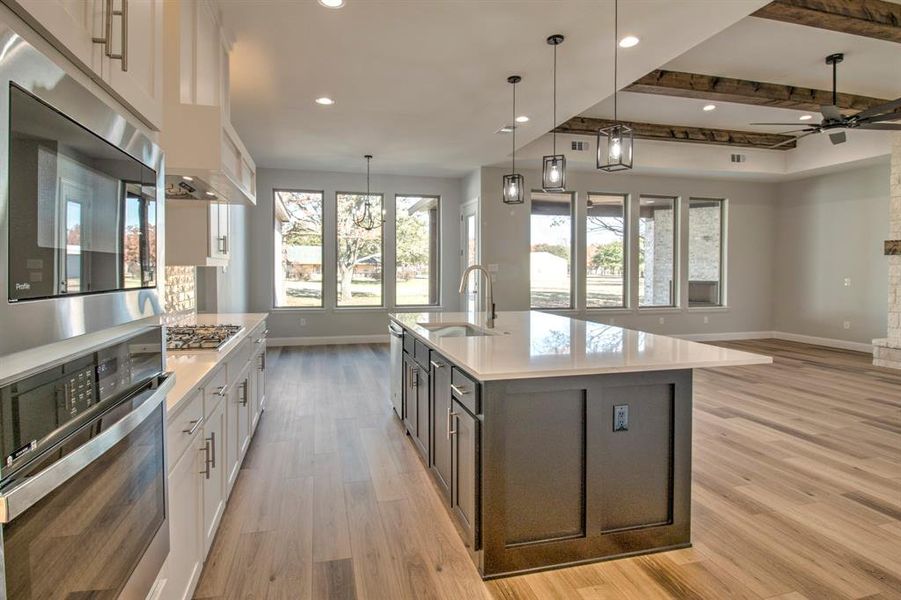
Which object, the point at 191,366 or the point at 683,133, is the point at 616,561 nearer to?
the point at 191,366

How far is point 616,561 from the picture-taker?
7.23ft

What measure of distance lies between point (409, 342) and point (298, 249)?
216 inches

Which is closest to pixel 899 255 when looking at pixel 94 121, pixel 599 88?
pixel 599 88

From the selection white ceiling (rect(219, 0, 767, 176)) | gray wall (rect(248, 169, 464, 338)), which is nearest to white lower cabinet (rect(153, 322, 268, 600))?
white ceiling (rect(219, 0, 767, 176))

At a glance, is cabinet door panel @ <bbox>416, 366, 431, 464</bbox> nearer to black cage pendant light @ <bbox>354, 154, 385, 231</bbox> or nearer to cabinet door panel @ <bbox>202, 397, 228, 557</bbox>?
cabinet door panel @ <bbox>202, 397, 228, 557</bbox>

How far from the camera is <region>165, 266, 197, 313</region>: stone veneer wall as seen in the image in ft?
11.7

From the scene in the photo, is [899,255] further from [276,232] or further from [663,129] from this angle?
[276,232]

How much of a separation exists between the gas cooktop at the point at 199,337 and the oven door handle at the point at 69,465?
1.49 m

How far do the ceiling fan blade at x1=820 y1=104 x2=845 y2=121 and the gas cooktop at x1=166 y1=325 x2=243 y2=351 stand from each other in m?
5.24

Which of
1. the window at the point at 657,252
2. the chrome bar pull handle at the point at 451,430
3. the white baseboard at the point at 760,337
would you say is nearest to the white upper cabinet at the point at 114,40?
the chrome bar pull handle at the point at 451,430

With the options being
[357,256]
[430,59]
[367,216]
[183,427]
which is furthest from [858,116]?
[357,256]

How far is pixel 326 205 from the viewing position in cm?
848

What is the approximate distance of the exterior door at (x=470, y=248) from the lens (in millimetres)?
8164

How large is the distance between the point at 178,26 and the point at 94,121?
6.20ft
